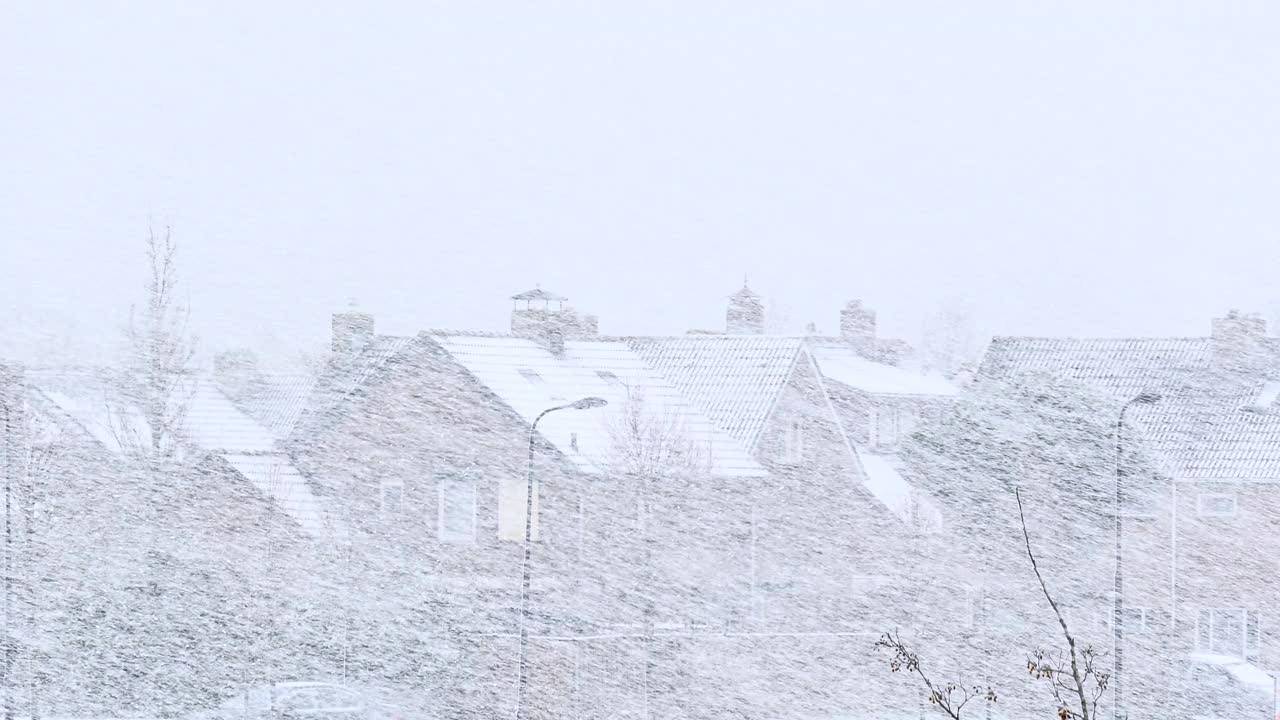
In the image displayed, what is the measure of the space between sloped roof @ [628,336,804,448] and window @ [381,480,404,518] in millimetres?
5109

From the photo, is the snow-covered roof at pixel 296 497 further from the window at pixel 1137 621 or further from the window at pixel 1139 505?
the window at pixel 1139 505

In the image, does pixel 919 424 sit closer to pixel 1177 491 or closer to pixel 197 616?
pixel 1177 491

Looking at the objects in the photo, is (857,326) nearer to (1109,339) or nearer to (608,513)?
(1109,339)

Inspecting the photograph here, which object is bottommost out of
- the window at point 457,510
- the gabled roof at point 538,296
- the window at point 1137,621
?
the window at point 1137,621

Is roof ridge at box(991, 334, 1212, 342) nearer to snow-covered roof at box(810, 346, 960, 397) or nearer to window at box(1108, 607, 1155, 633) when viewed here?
snow-covered roof at box(810, 346, 960, 397)

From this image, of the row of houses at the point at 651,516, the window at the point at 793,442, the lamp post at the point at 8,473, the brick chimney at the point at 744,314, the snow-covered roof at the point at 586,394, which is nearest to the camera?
the lamp post at the point at 8,473

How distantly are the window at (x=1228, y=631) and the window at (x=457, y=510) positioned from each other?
10.2 m

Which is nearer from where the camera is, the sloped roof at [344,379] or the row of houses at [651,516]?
the row of houses at [651,516]

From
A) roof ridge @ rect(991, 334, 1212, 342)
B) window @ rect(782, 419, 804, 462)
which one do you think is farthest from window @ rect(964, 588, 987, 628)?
roof ridge @ rect(991, 334, 1212, 342)

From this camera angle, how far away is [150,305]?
19578mm

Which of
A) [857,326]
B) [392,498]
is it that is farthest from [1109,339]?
[392,498]

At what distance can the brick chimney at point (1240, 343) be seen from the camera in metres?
20.2

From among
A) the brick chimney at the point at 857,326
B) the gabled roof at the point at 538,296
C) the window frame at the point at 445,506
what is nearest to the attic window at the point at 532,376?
the gabled roof at the point at 538,296

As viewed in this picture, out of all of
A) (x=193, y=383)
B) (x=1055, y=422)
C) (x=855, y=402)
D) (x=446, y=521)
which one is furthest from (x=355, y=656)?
(x=1055, y=422)
